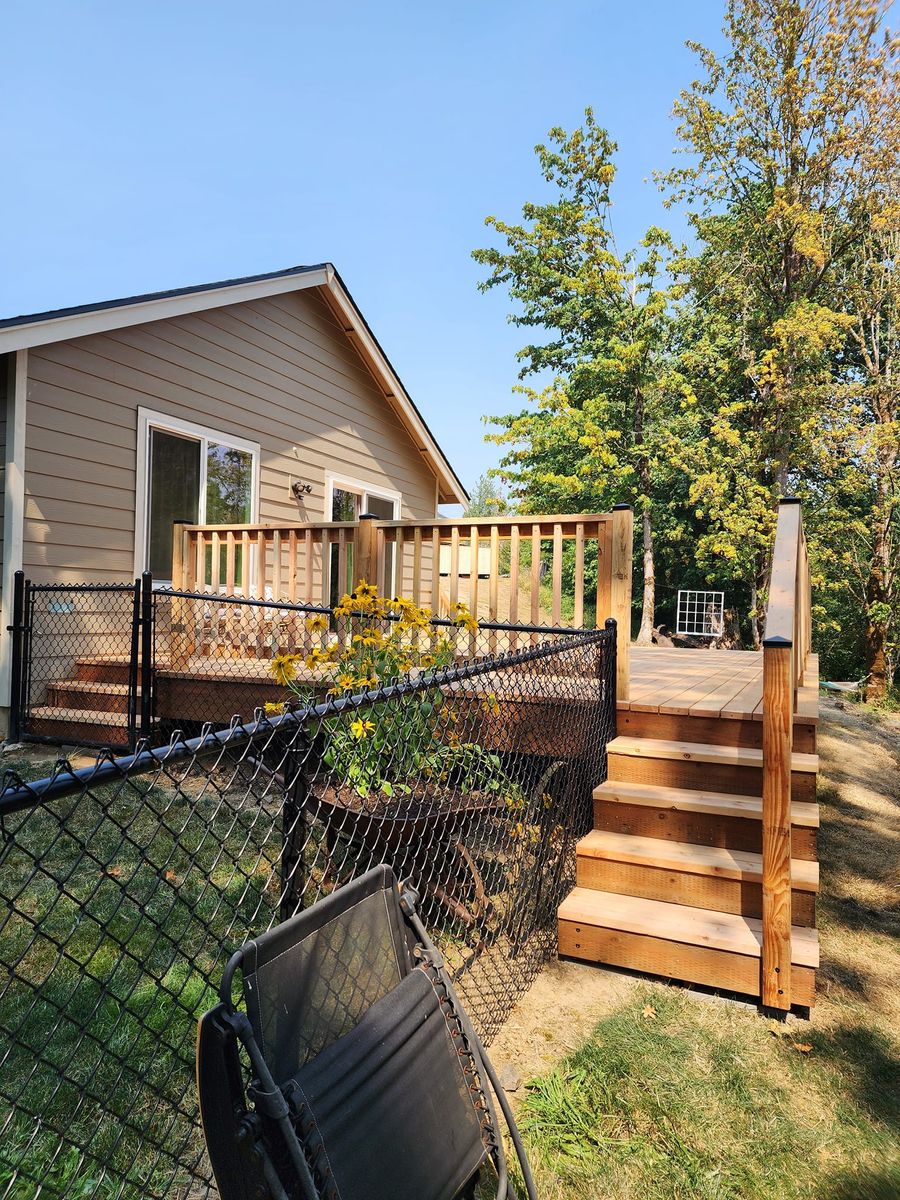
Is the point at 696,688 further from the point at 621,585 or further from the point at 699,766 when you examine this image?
the point at 699,766

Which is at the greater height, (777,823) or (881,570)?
(881,570)

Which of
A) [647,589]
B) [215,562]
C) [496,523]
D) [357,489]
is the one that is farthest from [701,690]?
[647,589]

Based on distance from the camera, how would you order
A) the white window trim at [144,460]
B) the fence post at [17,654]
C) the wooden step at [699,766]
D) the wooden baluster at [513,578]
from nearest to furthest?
the wooden step at [699,766], the wooden baluster at [513,578], the fence post at [17,654], the white window trim at [144,460]

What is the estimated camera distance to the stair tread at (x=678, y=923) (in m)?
2.38

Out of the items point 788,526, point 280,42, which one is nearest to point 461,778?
point 788,526

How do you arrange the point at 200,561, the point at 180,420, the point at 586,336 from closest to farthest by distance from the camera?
the point at 200,561 → the point at 180,420 → the point at 586,336

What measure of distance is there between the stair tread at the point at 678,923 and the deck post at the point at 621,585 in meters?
1.12

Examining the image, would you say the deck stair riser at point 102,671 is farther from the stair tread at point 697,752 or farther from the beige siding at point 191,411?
the stair tread at point 697,752

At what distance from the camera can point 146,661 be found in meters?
4.88

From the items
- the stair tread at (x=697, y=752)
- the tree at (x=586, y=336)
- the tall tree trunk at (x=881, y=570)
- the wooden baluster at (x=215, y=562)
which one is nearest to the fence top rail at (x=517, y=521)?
the stair tread at (x=697, y=752)

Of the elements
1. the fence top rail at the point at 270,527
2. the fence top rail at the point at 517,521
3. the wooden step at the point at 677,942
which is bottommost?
the wooden step at the point at 677,942

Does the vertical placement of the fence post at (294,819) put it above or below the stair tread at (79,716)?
above

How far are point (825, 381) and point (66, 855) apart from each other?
1711 centimetres

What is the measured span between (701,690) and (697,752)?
953mm
